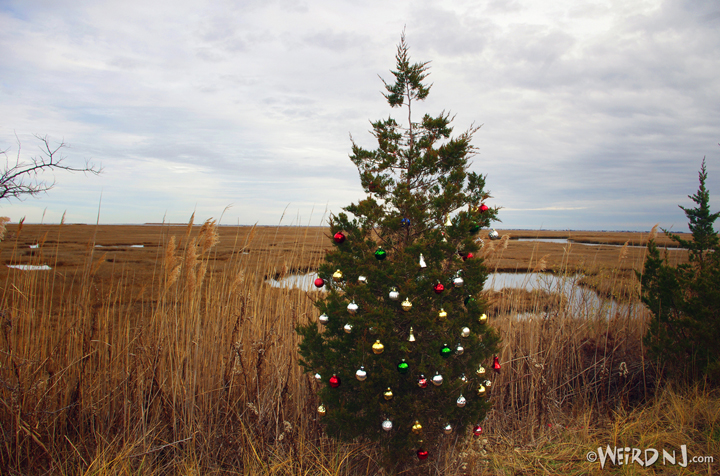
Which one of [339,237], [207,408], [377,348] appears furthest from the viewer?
[207,408]

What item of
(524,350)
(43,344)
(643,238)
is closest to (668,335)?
(524,350)

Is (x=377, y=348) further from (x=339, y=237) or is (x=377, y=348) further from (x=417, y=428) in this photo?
(x=339, y=237)

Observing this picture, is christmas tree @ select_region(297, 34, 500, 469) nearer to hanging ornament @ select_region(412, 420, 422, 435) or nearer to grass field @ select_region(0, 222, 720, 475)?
hanging ornament @ select_region(412, 420, 422, 435)

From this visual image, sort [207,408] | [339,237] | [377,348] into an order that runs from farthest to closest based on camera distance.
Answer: [207,408]
[339,237]
[377,348]

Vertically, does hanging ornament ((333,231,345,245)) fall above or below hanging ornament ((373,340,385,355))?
above

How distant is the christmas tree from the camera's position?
5.47ft

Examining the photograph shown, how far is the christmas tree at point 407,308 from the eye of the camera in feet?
5.47

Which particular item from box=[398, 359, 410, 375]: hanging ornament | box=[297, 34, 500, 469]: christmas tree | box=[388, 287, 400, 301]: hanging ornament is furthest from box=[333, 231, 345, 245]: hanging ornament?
box=[398, 359, 410, 375]: hanging ornament

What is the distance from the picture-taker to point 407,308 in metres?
1.61

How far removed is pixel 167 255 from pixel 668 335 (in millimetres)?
4427

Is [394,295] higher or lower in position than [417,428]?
higher

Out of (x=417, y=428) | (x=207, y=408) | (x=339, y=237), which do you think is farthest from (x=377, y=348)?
(x=207, y=408)

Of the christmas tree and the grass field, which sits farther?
the grass field

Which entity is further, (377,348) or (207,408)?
(207,408)
